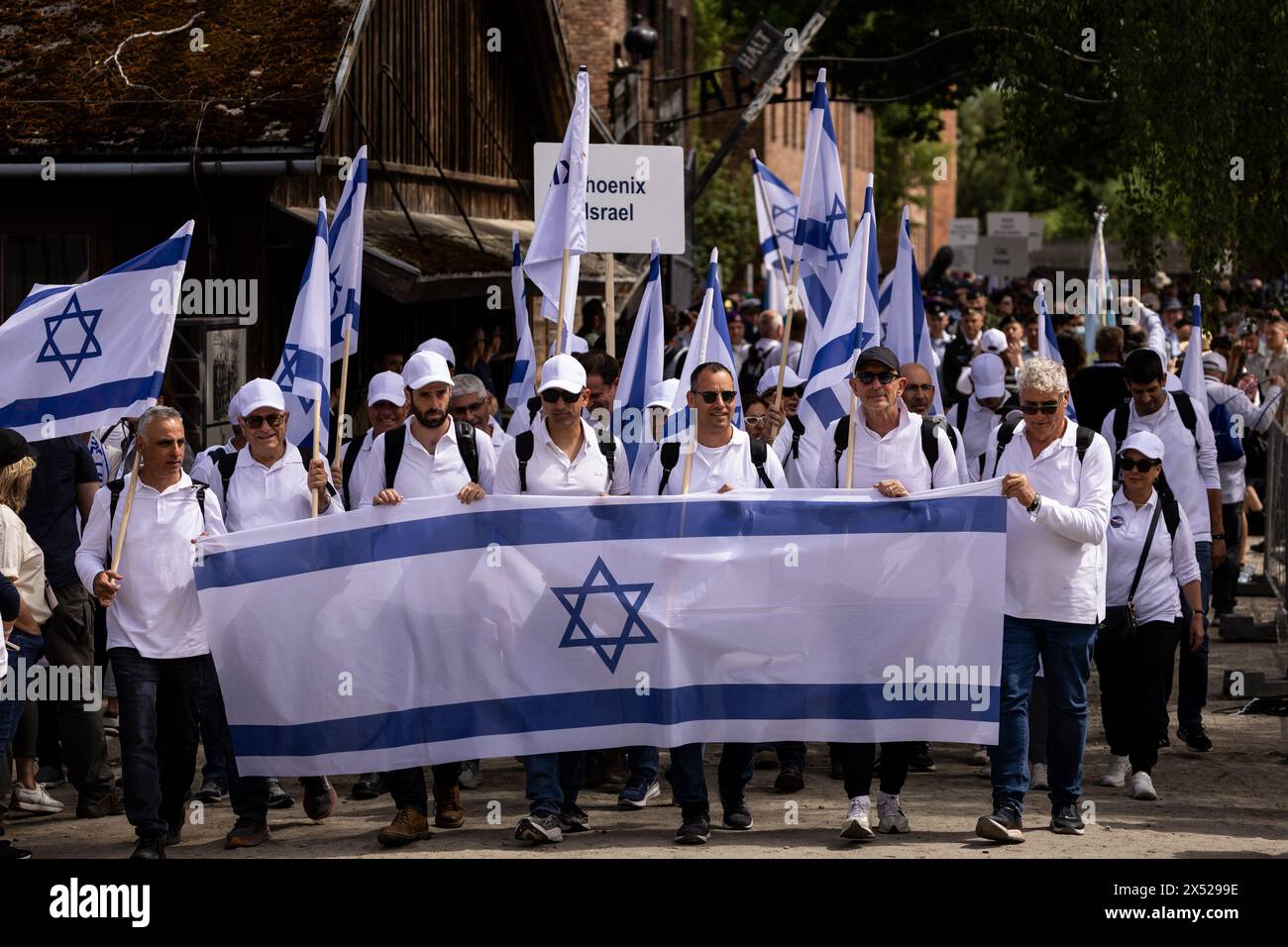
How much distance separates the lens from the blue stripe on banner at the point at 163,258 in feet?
31.7

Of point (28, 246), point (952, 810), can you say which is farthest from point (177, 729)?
point (28, 246)

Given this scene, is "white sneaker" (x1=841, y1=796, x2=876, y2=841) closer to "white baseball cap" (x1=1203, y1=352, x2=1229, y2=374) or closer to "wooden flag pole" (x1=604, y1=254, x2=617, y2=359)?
"wooden flag pole" (x1=604, y1=254, x2=617, y2=359)

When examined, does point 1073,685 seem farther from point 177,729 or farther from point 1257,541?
point 1257,541

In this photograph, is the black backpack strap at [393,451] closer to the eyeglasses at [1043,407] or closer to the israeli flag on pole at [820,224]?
the israeli flag on pole at [820,224]

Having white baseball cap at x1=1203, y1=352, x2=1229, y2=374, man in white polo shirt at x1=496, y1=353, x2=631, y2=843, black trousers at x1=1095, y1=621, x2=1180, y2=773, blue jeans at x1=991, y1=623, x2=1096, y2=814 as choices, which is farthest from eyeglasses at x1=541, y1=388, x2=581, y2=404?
white baseball cap at x1=1203, y1=352, x2=1229, y2=374

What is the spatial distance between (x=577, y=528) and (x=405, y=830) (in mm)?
1551

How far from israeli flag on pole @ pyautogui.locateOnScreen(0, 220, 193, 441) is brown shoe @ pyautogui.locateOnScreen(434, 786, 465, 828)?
2263 mm

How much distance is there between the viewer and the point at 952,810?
9.89 meters

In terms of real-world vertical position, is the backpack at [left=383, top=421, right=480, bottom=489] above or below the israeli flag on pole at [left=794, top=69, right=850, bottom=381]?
below

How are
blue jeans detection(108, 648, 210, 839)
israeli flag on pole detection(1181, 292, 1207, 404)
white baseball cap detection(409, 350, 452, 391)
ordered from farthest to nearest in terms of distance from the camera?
israeli flag on pole detection(1181, 292, 1207, 404) < white baseball cap detection(409, 350, 452, 391) < blue jeans detection(108, 648, 210, 839)

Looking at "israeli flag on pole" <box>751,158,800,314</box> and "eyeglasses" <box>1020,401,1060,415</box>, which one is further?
"israeli flag on pole" <box>751,158,800,314</box>

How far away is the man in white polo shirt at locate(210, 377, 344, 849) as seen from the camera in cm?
931

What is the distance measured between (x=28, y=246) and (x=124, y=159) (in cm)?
171

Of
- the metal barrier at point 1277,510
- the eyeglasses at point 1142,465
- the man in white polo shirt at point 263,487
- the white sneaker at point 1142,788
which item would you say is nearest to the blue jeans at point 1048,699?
the white sneaker at point 1142,788
